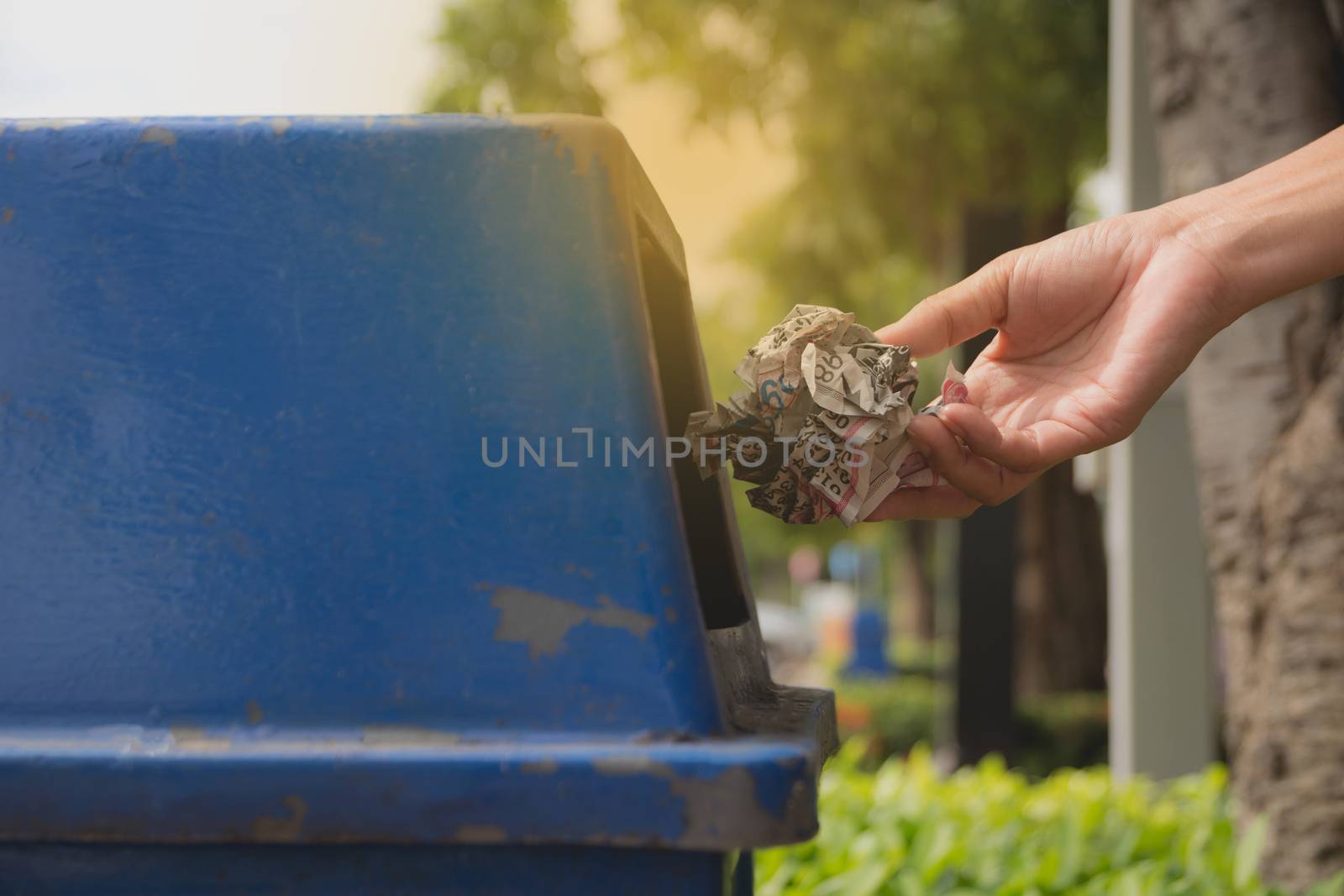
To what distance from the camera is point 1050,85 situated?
28.9 ft

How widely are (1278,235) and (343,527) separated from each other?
4.83 feet

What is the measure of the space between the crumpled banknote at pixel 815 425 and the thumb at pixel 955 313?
0.40 meters

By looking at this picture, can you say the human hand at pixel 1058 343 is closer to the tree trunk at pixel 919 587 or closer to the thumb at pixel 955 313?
the thumb at pixel 955 313

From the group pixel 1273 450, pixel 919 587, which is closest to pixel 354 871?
pixel 1273 450

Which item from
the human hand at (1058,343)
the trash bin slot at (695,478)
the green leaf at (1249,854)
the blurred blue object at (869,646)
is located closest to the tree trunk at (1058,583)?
the blurred blue object at (869,646)

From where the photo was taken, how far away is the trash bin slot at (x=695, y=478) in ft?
4.81

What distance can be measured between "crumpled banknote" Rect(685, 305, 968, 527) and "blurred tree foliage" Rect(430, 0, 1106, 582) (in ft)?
22.2

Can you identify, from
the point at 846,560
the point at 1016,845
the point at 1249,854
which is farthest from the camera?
the point at 846,560

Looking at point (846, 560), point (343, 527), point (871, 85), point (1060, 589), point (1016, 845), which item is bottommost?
point (846, 560)

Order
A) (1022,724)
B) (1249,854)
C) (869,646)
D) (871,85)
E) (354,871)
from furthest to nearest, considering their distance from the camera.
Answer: (869,646) → (871,85) → (1022,724) → (1249,854) → (354,871)

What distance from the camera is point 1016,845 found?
312cm

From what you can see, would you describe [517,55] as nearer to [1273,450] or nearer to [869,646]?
[1273,450]

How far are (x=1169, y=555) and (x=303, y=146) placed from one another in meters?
4.85

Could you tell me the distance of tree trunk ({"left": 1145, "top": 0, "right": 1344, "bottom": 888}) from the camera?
2.74 metres
